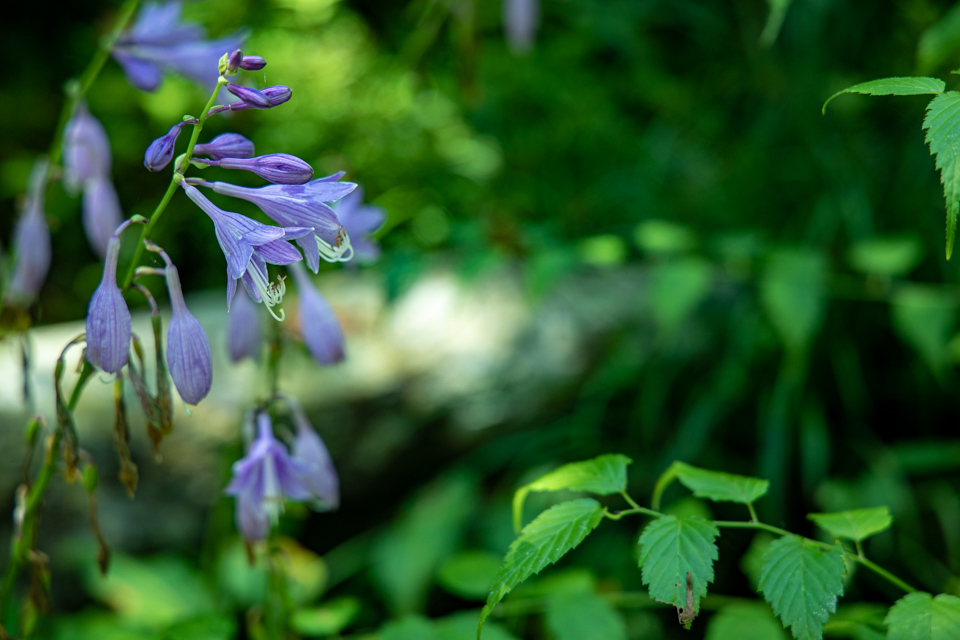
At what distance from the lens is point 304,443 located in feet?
3.98

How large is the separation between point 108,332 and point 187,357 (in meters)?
0.10

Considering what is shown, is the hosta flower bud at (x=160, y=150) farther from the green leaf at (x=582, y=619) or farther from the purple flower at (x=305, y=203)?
the green leaf at (x=582, y=619)

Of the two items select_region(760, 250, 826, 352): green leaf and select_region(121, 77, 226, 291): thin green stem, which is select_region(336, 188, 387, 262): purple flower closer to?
select_region(121, 77, 226, 291): thin green stem

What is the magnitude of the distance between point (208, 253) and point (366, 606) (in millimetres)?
1934

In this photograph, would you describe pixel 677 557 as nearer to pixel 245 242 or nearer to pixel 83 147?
pixel 245 242

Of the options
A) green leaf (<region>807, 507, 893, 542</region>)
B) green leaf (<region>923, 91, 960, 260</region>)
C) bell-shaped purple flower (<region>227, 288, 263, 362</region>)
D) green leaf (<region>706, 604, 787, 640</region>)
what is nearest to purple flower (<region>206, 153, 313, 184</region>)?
bell-shaped purple flower (<region>227, 288, 263, 362</region>)

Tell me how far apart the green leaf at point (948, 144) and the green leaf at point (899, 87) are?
2cm

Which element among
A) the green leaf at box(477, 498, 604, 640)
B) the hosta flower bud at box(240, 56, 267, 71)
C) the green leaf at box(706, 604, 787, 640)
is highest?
the hosta flower bud at box(240, 56, 267, 71)

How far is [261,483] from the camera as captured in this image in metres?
1.12

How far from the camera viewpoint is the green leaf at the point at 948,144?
2.53ft

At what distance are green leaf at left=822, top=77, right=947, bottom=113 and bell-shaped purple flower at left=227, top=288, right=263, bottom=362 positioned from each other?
3.18 feet

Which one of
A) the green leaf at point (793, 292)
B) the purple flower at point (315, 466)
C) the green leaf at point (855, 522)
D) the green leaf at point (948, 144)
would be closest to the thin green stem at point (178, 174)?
the purple flower at point (315, 466)

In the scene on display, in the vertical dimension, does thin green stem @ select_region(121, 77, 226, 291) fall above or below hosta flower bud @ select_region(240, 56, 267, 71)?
below

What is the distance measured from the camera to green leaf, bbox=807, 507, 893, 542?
0.94m
